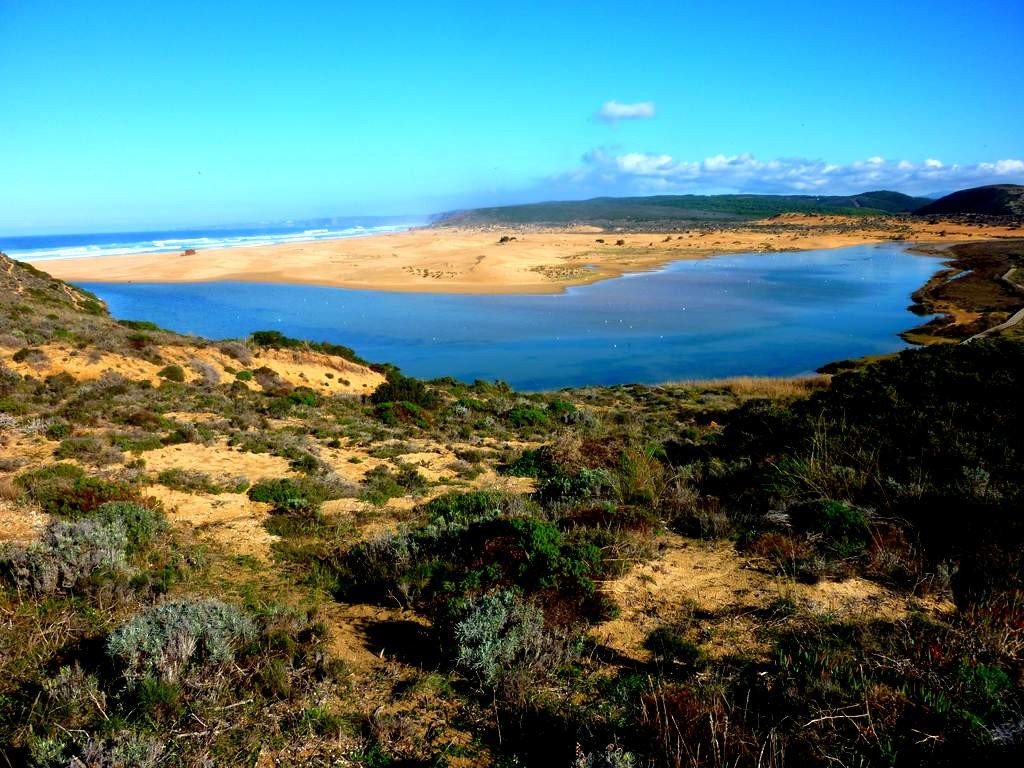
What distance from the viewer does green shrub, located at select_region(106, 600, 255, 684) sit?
11.8 feet

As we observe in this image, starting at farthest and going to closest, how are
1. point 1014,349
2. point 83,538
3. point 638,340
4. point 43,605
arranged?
1. point 638,340
2. point 1014,349
3. point 83,538
4. point 43,605

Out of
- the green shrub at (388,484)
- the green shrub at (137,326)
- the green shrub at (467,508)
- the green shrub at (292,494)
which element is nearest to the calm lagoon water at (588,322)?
the green shrub at (137,326)

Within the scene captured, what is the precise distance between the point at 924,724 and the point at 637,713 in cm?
151

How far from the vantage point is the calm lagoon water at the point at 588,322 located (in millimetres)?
29641

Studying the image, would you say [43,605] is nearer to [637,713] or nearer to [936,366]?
[637,713]

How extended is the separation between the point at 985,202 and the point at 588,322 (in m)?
163

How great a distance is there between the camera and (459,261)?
66.5m

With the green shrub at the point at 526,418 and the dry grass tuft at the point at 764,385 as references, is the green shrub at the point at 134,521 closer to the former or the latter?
the green shrub at the point at 526,418

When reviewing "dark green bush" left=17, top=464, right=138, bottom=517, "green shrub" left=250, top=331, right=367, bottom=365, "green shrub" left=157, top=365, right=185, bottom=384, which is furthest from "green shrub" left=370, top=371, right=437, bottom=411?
"dark green bush" left=17, top=464, right=138, bottom=517

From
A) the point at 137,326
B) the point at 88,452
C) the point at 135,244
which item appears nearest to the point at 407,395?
the point at 88,452

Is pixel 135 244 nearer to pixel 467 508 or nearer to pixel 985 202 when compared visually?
pixel 467 508

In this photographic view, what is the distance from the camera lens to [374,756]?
3.21 metres

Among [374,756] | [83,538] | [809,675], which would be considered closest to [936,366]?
[809,675]

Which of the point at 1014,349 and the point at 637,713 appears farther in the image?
the point at 1014,349
